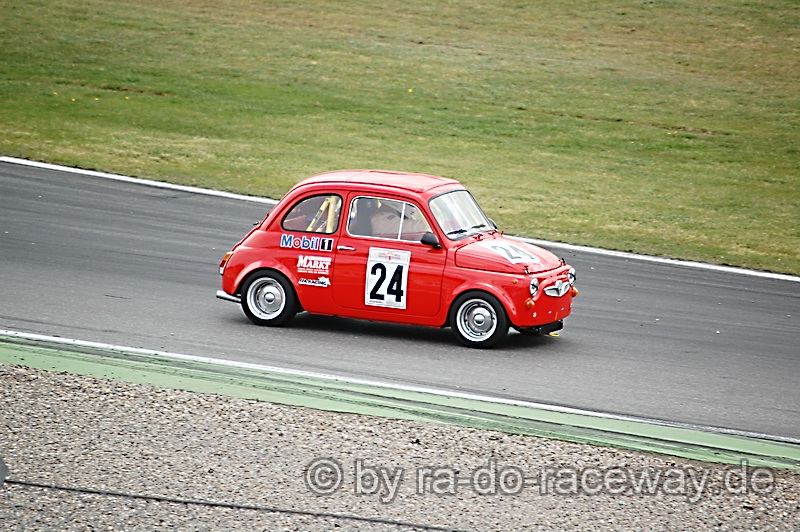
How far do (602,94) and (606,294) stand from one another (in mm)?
17259

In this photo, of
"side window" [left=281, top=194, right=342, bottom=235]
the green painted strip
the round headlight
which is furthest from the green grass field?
the green painted strip

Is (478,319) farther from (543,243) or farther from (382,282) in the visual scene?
(543,243)

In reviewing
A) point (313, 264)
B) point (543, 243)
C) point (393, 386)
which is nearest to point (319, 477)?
point (393, 386)

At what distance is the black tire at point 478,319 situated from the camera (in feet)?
32.8

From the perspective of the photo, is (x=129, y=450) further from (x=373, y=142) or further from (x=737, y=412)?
(x=373, y=142)

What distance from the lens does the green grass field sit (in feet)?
63.6

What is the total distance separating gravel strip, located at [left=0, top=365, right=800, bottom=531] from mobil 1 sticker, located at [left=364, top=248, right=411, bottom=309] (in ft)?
8.30

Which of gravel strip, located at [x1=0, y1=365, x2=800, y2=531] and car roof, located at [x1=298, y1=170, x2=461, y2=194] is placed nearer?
gravel strip, located at [x1=0, y1=365, x2=800, y2=531]

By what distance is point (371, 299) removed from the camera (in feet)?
33.8

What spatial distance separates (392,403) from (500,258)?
2.40 metres

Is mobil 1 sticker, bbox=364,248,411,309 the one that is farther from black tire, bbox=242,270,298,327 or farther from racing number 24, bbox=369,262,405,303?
black tire, bbox=242,270,298,327

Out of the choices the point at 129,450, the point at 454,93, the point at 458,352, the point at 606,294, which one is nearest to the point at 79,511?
the point at 129,450

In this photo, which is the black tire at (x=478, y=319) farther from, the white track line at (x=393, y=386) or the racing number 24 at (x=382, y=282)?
the white track line at (x=393, y=386)

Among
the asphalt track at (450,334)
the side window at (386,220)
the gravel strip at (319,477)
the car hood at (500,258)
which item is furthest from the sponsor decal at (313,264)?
the gravel strip at (319,477)
